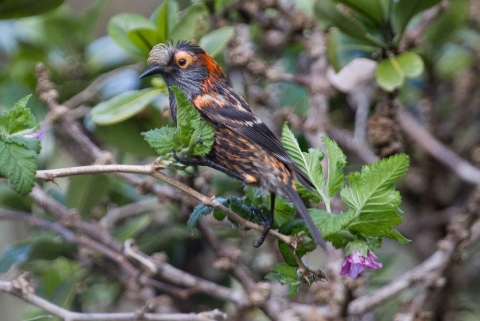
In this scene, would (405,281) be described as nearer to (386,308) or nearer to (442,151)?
(442,151)

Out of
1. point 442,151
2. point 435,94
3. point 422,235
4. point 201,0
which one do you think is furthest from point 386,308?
point 201,0

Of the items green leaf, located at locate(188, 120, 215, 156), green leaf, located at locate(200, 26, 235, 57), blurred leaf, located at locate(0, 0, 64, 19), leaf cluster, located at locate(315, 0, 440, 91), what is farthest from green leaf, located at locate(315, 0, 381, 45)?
blurred leaf, located at locate(0, 0, 64, 19)

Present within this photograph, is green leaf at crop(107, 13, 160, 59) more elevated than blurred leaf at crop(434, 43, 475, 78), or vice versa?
blurred leaf at crop(434, 43, 475, 78)

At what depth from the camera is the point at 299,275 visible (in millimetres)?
1479

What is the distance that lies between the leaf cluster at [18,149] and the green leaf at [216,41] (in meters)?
0.81

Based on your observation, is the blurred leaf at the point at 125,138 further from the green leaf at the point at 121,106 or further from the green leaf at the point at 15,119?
the green leaf at the point at 15,119

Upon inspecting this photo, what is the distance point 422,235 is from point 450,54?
90cm

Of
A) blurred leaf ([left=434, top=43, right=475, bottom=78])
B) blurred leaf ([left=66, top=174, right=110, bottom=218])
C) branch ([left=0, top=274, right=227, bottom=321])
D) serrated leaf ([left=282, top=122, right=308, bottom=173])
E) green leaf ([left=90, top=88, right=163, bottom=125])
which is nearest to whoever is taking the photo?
serrated leaf ([left=282, top=122, right=308, bottom=173])

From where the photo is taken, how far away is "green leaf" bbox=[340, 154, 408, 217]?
1.40 metres

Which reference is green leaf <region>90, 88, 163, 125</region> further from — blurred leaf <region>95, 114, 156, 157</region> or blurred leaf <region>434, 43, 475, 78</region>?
blurred leaf <region>434, 43, 475, 78</region>

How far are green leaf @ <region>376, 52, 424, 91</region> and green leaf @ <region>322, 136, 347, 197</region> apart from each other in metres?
0.50

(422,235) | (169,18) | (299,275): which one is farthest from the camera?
(422,235)

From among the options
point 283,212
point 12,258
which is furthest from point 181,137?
point 12,258

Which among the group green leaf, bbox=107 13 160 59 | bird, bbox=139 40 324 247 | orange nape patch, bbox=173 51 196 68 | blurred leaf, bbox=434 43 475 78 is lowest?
bird, bbox=139 40 324 247
